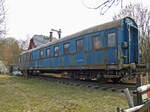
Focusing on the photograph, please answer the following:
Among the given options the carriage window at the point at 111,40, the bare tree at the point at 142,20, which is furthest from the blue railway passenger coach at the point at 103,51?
the bare tree at the point at 142,20

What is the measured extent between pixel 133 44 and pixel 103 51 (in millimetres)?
2034

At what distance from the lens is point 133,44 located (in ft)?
29.4

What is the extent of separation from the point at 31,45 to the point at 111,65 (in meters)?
39.8

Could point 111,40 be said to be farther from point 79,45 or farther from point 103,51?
point 79,45

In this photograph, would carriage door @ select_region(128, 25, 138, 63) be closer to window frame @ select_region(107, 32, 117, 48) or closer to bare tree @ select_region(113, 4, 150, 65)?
window frame @ select_region(107, 32, 117, 48)

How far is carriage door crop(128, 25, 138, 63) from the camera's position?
8.67m

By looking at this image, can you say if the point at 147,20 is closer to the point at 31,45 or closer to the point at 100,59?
the point at 100,59

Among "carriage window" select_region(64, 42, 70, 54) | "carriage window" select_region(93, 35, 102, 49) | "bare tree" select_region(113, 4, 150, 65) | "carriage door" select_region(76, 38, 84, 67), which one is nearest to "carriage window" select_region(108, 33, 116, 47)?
"carriage window" select_region(93, 35, 102, 49)

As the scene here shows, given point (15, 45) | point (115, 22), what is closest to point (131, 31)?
point (115, 22)

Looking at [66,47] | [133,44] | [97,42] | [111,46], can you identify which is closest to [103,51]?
[111,46]

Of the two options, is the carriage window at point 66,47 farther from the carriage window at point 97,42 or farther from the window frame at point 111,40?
the window frame at point 111,40

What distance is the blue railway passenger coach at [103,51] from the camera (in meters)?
7.88

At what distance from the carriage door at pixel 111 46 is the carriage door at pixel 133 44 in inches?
50.7

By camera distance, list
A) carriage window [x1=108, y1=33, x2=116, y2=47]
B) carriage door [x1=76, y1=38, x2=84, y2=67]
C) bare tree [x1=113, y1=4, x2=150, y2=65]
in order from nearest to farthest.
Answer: carriage window [x1=108, y1=33, x2=116, y2=47]
carriage door [x1=76, y1=38, x2=84, y2=67]
bare tree [x1=113, y1=4, x2=150, y2=65]
